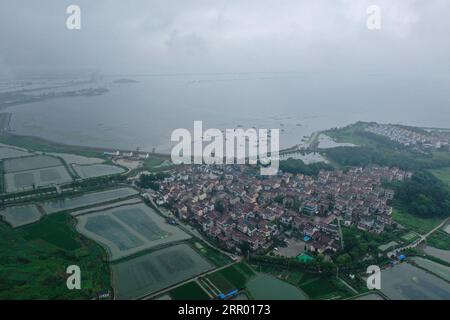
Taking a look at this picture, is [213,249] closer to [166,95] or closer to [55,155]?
[55,155]

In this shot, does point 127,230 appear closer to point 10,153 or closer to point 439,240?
point 439,240

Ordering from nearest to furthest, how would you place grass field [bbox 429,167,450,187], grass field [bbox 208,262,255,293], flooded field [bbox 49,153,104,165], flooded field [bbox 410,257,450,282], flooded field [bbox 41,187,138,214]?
grass field [bbox 208,262,255,293] < flooded field [bbox 410,257,450,282] < flooded field [bbox 41,187,138,214] < grass field [bbox 429,167,450,187] < flooded field [bbox 49,153,104,165]

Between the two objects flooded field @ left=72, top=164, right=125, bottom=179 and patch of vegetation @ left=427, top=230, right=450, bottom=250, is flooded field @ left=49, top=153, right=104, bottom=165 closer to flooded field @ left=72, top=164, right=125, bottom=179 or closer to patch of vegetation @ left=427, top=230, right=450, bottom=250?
flooded field @ left=72, top=164, right=125, bottom=179

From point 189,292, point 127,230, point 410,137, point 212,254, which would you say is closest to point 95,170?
point 127,230

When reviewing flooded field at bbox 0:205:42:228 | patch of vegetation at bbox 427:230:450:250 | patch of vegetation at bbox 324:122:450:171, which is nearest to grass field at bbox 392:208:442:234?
patch of vegetation at bbox 427:230:450:250

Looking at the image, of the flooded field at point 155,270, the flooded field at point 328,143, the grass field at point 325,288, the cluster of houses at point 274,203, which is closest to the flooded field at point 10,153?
the cluster of houses at point 274,203

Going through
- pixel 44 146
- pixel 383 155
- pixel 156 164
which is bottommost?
pixel 156 164
